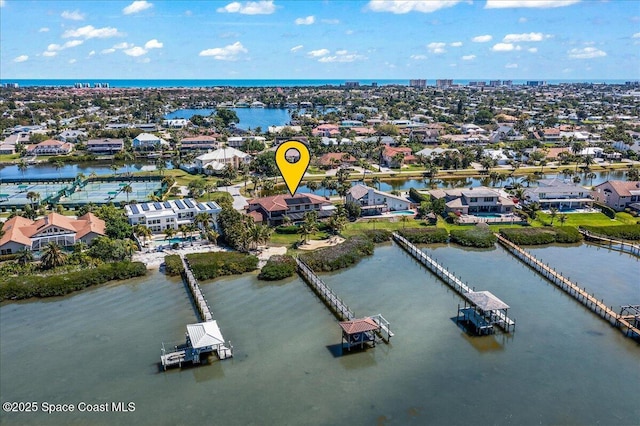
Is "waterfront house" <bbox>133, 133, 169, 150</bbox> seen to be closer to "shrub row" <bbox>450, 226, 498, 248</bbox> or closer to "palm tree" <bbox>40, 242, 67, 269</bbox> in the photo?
"palm tree" <bbox>40, 242, 67, 269</bbox>

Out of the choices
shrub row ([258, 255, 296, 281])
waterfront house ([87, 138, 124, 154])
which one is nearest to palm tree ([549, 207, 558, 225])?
shrub row ([258, 255, 296, 281])

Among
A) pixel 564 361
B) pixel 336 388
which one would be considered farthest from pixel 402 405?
pixel 564 361

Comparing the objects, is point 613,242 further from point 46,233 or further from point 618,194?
point 46,233

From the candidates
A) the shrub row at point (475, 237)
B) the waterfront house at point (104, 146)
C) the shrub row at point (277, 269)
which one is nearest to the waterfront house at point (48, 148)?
the waterfront house at point (104, 146)

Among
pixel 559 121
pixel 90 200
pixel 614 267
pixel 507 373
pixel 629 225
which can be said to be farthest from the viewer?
pixel 559 121

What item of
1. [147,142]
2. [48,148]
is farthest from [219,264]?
[48,148]

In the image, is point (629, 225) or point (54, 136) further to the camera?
point (54, 136)

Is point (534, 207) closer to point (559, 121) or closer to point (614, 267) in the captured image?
point (614, 267)

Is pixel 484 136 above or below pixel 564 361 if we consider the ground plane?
above
